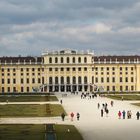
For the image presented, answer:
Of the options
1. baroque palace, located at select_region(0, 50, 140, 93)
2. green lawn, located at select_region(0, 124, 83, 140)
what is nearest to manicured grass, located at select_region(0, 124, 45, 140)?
green lawn, located at select_region(0, 124, 83, 140)

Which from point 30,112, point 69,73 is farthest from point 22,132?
point 69,73

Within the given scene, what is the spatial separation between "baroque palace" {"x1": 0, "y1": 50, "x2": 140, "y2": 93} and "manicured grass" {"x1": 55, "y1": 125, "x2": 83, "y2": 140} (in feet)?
319

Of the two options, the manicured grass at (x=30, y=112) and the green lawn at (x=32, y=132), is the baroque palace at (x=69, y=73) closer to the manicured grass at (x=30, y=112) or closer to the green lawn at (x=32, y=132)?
the manicured grass at (x=30, y=112)

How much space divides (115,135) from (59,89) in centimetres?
10198

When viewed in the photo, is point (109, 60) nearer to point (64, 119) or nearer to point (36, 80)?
point (36, 80)

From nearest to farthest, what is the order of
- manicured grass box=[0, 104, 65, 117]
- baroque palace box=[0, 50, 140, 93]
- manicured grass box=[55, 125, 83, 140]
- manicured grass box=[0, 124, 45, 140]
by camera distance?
1. manicured grass box=[0, 124, 45, 140]
2. manicured grass box=[55, 125, 83, 140]
3. manicured grass box=[0, 104, 65, 117]
4. baroque palace box=[0, 50, 140, 93]

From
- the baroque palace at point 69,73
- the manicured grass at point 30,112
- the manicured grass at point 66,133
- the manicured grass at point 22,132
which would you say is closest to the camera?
the manicured grass at point 22,132

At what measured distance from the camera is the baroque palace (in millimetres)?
135125

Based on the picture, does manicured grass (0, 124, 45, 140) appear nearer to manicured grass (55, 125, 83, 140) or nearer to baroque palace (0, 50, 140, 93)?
manicured grass (55, 125, 83, 140)

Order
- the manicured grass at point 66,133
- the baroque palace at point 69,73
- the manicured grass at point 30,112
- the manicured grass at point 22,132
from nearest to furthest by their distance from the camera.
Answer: the manicured grass at point 22,132
the manicured grass at point 66,133
the manicured grass at point 30,112
the baroque palace at point 69,73

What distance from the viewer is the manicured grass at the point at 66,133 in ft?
101

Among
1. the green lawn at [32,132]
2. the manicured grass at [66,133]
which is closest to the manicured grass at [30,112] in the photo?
the green lawn at [32,132]

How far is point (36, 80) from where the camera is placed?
136 meters

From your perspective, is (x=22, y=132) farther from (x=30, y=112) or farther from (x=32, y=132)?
(x=30, y=112)
